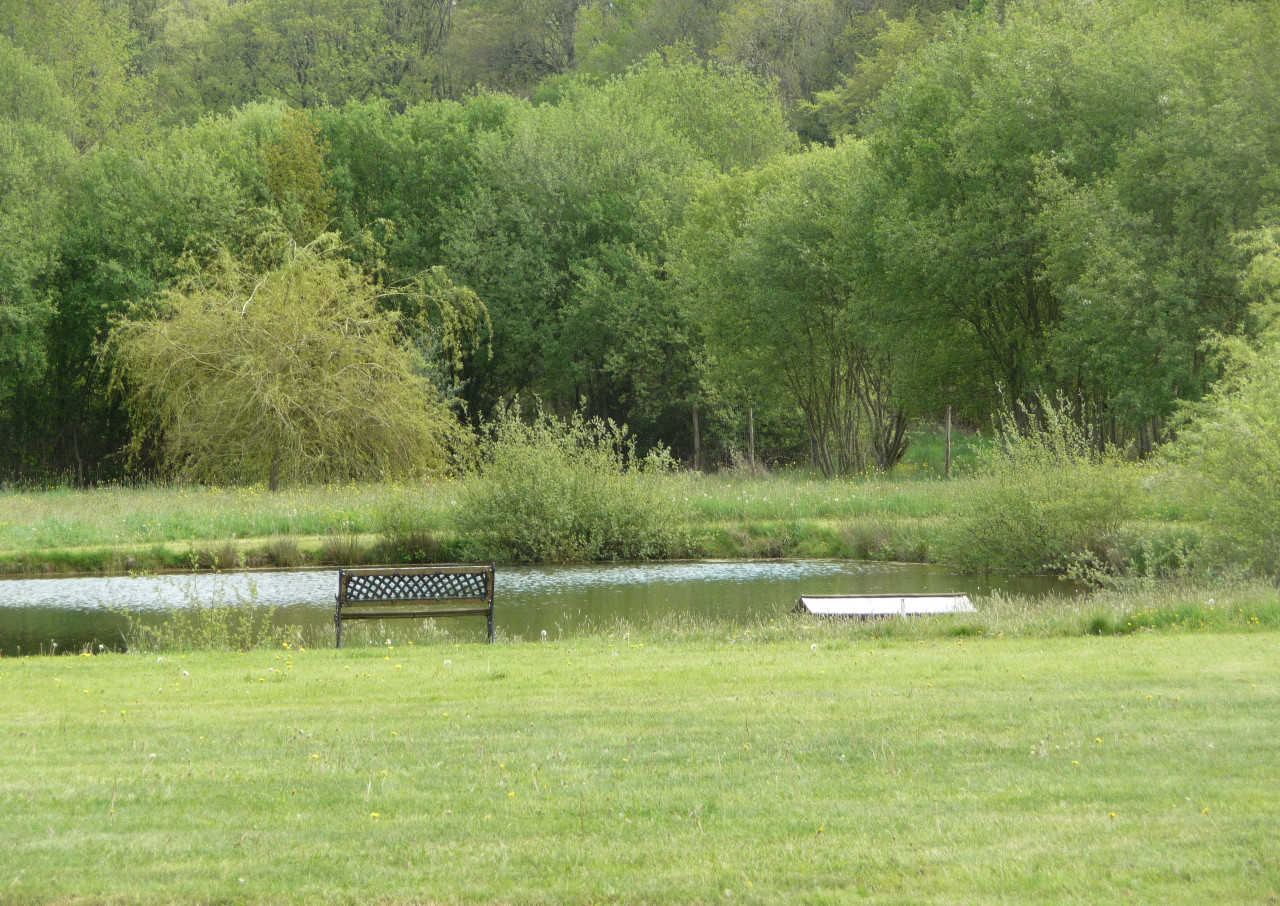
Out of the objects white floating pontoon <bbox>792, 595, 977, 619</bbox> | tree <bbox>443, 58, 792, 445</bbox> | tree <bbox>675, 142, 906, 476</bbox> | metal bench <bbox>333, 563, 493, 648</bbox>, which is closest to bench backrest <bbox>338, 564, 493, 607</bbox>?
metal bench <bbox>333, 563, 493, 648</bbox>

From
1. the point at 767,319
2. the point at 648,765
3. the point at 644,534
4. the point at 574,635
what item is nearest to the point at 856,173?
the point at 767,319

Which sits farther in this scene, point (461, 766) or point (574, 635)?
point (574, 635)

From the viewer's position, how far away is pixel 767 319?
3572 centimetres

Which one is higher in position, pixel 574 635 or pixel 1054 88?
pixel 1054 88

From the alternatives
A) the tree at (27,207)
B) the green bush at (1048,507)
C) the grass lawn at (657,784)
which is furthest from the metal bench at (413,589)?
the tree at (27,207)

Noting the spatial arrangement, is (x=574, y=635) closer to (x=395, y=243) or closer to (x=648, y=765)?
(x=648, y=765)

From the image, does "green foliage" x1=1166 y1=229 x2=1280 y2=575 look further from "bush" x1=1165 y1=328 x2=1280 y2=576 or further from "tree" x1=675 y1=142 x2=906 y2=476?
"tree" x1=675 y1=142 x2=906 y2=476

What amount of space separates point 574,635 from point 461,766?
8325mm

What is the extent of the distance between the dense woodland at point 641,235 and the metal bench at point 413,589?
1018 centimetres

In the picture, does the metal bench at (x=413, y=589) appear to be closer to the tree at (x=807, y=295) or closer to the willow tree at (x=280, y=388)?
the willow tree at (x=280, y=388)

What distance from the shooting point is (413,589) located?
14203 millimetres

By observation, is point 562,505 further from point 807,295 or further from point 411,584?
point 807,295

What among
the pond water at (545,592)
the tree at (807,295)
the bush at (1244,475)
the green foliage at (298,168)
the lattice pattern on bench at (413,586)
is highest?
the green foliage at (298,168)

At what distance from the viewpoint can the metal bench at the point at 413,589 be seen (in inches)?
550
